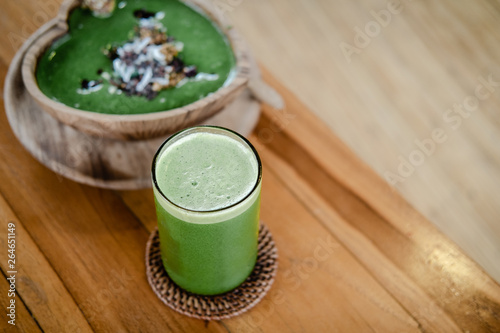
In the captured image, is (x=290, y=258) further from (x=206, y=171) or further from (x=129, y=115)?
(x=129, y=115)

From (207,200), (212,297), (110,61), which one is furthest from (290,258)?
(110,61)

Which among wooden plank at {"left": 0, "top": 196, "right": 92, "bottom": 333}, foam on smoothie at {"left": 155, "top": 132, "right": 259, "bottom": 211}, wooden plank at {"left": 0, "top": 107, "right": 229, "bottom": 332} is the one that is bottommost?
wooden plank at {"left": 0, "top": 196, "right": 92, "bottom": 333}

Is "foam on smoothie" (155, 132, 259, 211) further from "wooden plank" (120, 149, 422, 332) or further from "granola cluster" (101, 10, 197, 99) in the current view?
"granola cluster" (101, 10, 197, 99)

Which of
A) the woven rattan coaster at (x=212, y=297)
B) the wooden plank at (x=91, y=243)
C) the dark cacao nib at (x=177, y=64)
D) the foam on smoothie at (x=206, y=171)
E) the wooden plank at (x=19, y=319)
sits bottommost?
the wooden plank at (x=19, y=319)

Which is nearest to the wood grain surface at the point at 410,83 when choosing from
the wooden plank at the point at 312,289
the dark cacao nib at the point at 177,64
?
the wooden plank at the point at 312,289

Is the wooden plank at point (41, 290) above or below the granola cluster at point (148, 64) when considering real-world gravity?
below

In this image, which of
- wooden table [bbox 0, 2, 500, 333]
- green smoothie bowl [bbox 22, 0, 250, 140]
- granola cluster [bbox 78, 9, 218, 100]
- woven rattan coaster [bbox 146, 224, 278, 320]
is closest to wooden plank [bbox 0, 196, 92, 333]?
wooden table [bbox 0, 2, 500, 333]

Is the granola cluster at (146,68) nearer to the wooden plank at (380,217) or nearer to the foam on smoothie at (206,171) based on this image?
the wooden plank at (380,217)
